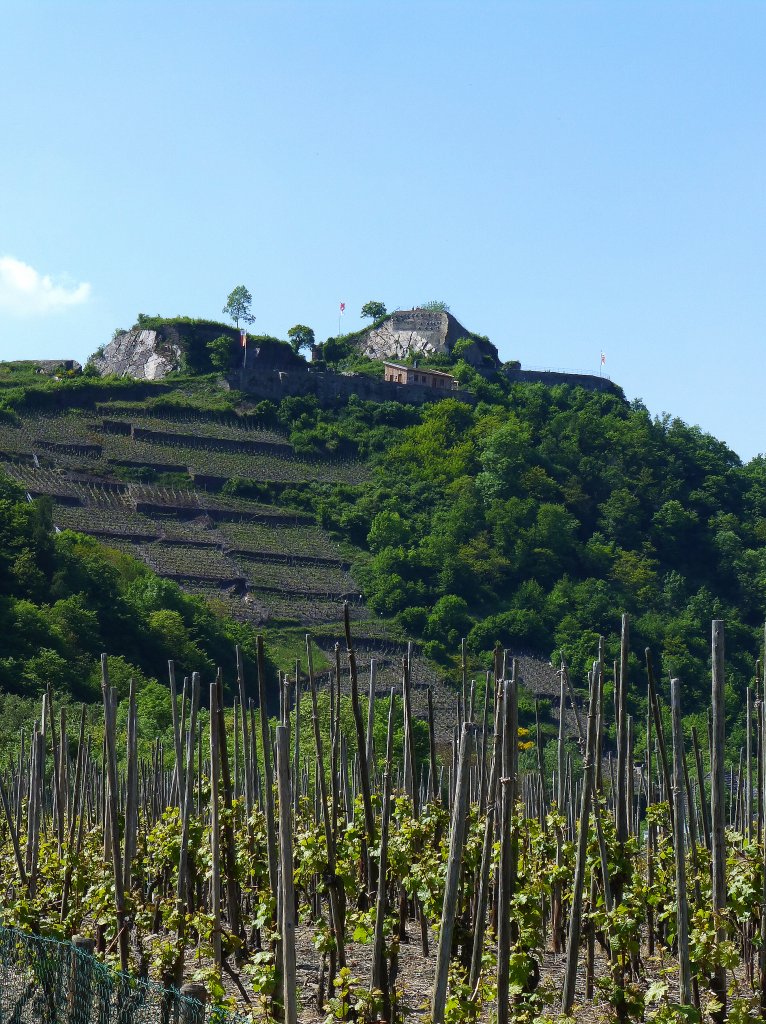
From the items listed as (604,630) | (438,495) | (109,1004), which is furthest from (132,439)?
(109,1004)

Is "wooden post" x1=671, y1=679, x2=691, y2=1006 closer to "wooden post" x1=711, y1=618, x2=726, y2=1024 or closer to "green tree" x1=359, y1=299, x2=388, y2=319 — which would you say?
"wooden post" x1=711, y1=618, x2=726, y2=1024

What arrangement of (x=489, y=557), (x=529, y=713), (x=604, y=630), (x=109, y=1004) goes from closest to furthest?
(x=109, y=1004) < (x=529, y=713) < (x=604, y=630) < (x=489, y=557)

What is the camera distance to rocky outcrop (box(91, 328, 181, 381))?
110 meters

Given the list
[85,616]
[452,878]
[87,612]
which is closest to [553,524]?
[87,612]

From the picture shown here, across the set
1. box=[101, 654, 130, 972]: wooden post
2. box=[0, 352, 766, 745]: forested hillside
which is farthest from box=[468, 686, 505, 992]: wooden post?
box=[0, 352, 766, 745]: forested hillside

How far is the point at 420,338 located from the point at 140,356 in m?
27.1

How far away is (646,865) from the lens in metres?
14.1

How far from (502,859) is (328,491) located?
8624 cm

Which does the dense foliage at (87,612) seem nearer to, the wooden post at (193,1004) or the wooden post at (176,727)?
the wooden post at (176,727)

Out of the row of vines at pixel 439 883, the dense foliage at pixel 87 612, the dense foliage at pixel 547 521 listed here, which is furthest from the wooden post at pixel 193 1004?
the dense foliage at pixel 547 521

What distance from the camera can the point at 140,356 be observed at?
112 meters

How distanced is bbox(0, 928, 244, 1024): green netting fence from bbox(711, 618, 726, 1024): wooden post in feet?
10.4

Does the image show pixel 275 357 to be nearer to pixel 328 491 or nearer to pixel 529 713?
pixel 328 491

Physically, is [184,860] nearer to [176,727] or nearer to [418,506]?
[176,727]
